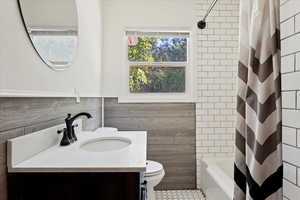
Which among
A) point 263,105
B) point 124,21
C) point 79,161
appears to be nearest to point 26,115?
point 79,161

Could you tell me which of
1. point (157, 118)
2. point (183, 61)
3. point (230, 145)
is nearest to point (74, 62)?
point (157, 118)

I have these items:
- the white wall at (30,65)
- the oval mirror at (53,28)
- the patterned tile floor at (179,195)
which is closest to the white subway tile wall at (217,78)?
the patterned tile floor at (179,195)

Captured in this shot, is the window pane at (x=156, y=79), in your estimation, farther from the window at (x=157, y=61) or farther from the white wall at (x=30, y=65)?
the white wall at (x=30, y=65)

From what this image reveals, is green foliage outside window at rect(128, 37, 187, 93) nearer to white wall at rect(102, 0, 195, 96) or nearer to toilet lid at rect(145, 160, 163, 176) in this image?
white wall at rect(102, 0, 195, 96)

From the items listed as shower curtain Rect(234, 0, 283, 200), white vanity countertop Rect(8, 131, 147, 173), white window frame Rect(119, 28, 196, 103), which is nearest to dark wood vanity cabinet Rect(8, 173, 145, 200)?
white vanity countertop Rect(8, 131, 147, 173)

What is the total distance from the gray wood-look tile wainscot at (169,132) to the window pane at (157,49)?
25.4 inches

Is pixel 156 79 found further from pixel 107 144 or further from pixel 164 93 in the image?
pixel 107 144

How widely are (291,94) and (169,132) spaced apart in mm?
2386

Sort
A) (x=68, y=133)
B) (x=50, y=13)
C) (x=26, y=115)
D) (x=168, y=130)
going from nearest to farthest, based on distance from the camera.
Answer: (x=26, y=115) → (x=50, y=13) → (x=68, y=133) → (x=168, y=130)

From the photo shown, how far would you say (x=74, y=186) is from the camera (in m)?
1.06

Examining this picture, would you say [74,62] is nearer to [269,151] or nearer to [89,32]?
[89,32]

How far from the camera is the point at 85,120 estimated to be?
2.39 meters

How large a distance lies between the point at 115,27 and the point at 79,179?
100 inches

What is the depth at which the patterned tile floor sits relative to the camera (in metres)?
2.93
